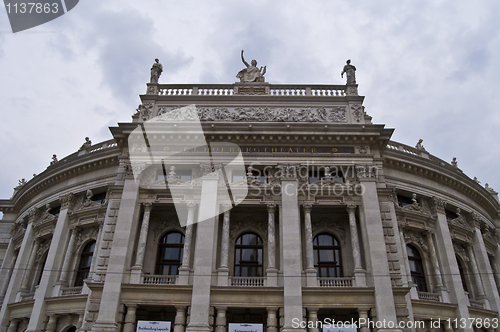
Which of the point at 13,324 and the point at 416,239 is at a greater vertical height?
the point at 416,239

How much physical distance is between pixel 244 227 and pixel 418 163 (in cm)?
1440

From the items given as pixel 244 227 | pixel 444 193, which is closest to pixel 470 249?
pixel 444 193

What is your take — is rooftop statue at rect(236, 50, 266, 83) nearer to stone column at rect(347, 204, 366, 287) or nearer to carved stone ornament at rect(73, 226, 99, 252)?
stone column at rect(347, 204, 366, 287)

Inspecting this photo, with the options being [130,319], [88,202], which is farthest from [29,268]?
[130,319]

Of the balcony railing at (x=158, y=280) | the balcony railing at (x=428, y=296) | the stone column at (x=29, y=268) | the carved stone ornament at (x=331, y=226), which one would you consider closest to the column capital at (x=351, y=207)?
the carved stone ornament at (x=331, y=226)

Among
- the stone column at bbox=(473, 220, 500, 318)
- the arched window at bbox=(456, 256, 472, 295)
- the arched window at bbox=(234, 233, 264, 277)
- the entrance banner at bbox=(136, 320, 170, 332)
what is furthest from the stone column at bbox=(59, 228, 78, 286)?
the stone column at bbox=(473, 220, 500, 318)

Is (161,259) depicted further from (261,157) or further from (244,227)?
(261,157)

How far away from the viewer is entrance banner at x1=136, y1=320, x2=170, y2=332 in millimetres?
21656

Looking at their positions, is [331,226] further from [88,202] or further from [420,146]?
[88,202]

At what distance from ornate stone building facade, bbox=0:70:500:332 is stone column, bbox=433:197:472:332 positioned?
9 cm

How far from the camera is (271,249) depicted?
24.0 meters

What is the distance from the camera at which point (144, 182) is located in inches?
1047

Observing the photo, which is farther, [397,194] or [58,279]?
[397,194]

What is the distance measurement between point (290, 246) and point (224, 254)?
4092mm
